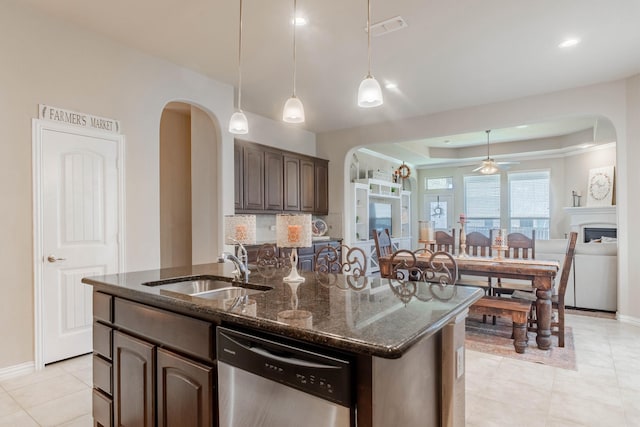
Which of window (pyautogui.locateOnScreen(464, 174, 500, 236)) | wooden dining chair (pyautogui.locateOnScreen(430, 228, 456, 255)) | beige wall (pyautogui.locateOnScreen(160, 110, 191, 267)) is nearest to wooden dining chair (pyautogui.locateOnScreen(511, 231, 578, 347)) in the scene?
wooden dining chair (pyautogui.locateOnScreen(430, 228, 456, 255))

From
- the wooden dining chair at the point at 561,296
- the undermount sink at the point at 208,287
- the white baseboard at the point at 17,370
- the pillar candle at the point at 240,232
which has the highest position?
the pillar candle at the point at 240,232

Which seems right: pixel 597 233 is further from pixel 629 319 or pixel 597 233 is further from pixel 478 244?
pixel 478 244

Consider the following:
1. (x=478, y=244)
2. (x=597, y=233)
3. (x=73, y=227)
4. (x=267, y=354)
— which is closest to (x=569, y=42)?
(x=478, y=244)

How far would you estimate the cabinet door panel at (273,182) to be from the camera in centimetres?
527

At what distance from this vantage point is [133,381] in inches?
68.7

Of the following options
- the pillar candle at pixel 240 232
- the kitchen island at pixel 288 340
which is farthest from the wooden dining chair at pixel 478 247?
the pillar candle at pixel 240 232

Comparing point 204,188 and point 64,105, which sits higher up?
point 64,105

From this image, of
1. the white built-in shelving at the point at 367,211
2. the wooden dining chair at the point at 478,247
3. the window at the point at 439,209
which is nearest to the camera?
the wooden dining chair at the point at 478,247

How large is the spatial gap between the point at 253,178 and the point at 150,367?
142 inches

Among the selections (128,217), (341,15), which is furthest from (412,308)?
(128,217)

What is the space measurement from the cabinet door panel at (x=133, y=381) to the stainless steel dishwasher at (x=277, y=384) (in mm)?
514

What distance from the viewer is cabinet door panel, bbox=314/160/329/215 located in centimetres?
636

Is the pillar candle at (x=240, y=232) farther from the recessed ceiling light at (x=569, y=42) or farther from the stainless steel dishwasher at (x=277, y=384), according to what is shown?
the recessed ceiling light at (x=569, y=42)

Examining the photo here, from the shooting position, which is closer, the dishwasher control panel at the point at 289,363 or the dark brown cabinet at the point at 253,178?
the dishwasher control panel at the point at 289,363
